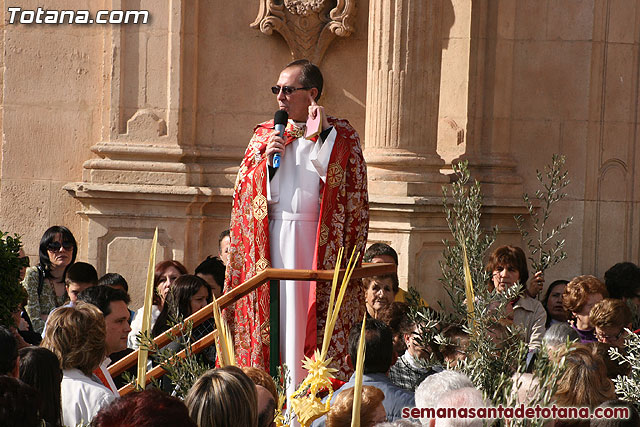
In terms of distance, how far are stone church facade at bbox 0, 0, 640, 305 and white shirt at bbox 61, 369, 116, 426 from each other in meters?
5.00

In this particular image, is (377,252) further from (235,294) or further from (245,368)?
(245,368)

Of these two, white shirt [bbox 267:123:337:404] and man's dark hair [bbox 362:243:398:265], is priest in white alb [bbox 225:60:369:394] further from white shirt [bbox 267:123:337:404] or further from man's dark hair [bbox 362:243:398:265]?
man's dark hair [bbox 362:243:398:265]

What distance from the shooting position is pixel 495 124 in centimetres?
988

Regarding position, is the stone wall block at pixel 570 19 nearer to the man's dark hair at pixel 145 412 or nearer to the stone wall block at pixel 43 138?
the stone wall block at pixel 43 138

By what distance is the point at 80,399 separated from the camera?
4574 mm

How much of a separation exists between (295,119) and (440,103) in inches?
159

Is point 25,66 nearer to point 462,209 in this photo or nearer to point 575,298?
point 575,298

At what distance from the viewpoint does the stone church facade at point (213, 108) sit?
968 cm

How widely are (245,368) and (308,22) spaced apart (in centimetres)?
598

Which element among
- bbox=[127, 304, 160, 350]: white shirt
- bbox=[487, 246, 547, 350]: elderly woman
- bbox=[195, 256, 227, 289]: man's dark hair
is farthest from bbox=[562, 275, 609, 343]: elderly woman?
bbox=[127, 304, 160, 350]: white shirt

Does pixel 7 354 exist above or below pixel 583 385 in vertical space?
above

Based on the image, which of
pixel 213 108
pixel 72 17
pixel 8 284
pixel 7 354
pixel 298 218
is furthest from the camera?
pixel 213 108

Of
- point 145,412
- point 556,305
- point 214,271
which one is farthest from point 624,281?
point 145,412

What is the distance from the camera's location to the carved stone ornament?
984 cm
